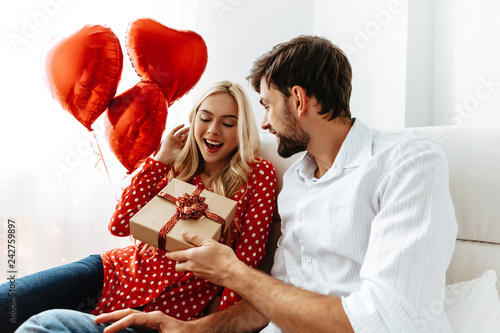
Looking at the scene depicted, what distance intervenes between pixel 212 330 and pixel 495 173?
0.83 m

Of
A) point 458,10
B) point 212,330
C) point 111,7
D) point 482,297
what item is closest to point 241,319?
point 212,330

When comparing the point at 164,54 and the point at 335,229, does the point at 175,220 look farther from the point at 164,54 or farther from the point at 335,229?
the point at 164,54

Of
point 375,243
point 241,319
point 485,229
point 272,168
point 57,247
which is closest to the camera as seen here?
point 375,243

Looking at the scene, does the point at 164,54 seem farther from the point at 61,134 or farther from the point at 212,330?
the point at 212,330

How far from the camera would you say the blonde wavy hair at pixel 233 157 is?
129 centimetres

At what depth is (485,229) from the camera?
0.94 metres

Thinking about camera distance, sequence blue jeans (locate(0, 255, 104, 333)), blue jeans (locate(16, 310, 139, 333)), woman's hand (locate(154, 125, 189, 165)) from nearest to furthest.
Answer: blue jeans (locate(16, 310, 139, 333))
blue jeans (locate(0, 255, 104, 333))
woman's hand (locate(154, 125, 189, 165))

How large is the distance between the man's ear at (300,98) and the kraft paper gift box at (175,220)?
1.06 feet

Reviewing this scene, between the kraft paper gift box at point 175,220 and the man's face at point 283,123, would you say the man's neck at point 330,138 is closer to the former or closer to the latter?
the man's face at point 283,123

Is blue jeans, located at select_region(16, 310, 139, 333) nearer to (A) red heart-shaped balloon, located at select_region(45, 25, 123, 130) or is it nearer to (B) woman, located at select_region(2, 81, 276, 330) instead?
(B) woman, located at select_region(2, 81, 276, 330)

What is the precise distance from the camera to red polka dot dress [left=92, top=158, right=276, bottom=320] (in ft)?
3.87

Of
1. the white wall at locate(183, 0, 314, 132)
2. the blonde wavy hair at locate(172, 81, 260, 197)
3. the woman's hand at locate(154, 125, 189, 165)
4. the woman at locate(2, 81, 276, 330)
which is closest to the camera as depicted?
the woman at locate(2, 81, 276, 330)

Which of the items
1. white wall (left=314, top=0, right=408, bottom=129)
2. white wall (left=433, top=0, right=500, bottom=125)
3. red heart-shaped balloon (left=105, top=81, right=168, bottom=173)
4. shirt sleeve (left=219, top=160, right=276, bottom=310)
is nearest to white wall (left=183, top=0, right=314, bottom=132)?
white wall (left=314, top=0, right=408, bottom=129)

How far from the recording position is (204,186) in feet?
4.47
